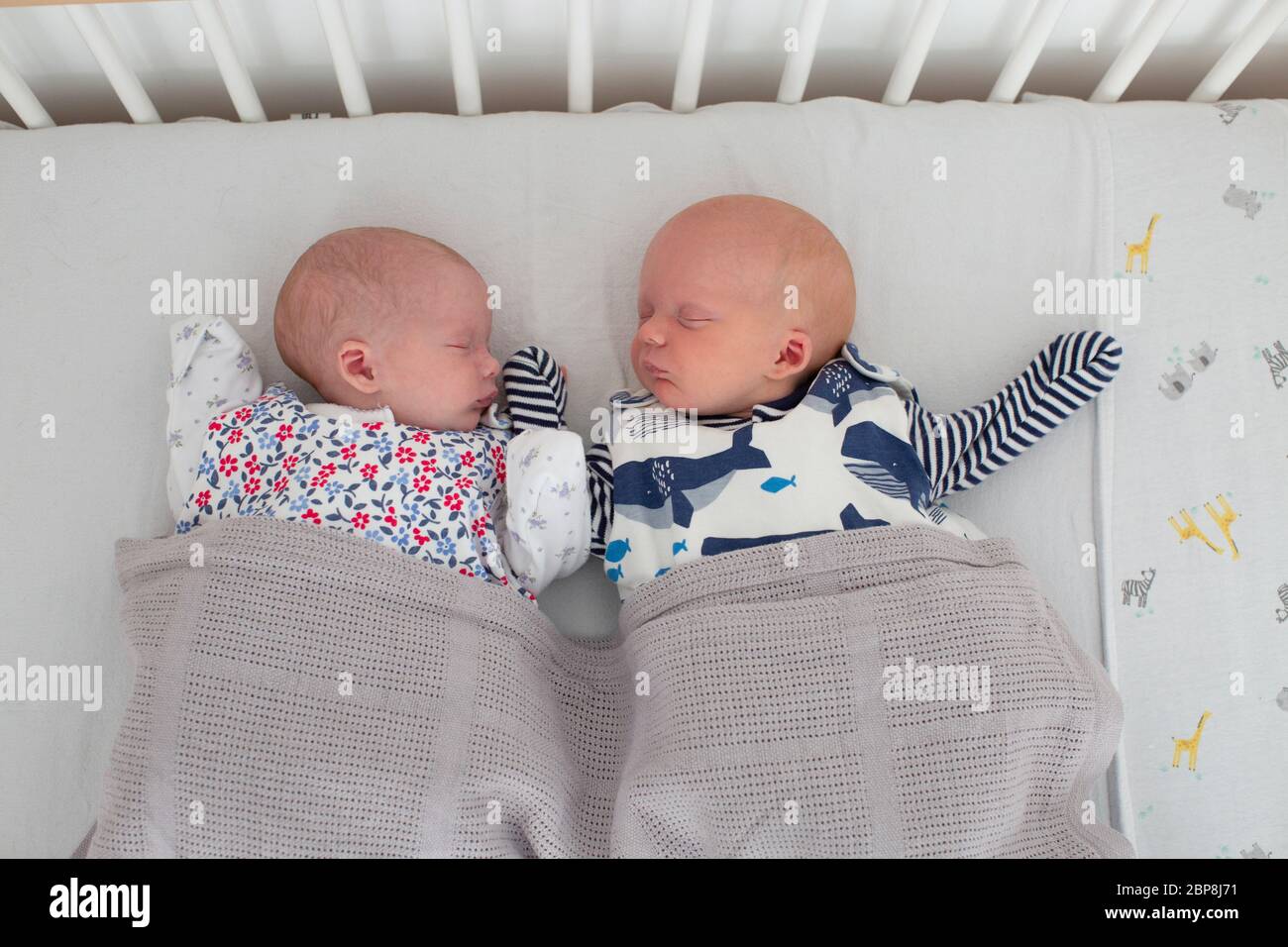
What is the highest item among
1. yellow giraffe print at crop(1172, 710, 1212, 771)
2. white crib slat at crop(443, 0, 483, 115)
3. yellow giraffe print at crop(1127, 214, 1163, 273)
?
white crib slat at crop(443, 0, 483, 115)

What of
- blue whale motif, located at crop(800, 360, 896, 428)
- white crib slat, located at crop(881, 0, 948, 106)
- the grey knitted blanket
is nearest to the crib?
white crib slat, located at crop(881, 0, 948, 106)

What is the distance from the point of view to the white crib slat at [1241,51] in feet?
4.27

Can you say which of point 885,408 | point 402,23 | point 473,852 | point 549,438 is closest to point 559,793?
point 473,852

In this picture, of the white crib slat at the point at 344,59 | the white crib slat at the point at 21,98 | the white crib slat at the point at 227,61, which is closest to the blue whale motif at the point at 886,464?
the white crib slat at the point at 344,59

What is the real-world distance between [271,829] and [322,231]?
0.77 m

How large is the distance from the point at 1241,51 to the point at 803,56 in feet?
1.93

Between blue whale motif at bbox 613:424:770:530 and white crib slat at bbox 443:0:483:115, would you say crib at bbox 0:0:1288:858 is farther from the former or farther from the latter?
blue whale motif at bbox 613:424:770:530

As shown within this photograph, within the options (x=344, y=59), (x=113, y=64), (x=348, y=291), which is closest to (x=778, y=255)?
(x=348, y=291)

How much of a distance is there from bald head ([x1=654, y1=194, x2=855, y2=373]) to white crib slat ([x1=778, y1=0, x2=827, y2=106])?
0.76 feet

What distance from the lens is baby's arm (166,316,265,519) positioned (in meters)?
1.21

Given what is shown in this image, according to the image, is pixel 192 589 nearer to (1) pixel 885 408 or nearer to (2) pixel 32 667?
(2) pixel 32 667

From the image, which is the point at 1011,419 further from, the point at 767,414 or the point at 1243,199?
the point at 1243,199

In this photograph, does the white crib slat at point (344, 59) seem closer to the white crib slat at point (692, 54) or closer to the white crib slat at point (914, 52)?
the white crib slat at point (692, 54)

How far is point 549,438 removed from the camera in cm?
114
